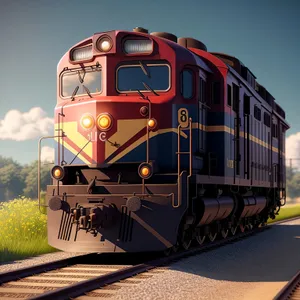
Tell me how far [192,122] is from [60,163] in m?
2.79

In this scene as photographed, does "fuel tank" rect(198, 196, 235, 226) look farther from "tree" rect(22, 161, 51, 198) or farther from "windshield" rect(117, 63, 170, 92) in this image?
"tree" rect(22, 161, 51, 198)

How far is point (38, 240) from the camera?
1372cm

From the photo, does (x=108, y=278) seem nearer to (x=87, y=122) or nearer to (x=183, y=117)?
(x=87, y=122)

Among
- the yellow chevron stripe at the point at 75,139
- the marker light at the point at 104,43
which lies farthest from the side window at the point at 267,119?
the yellow chevron stripe at the point at 75,139

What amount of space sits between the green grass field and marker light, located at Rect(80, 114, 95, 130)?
10.1 feet

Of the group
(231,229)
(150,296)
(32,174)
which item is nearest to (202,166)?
(231,229)

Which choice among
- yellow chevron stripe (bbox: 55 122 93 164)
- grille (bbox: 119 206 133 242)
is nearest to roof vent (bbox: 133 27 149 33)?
yellow chevron stripe (bbox: 55 122 93 164)

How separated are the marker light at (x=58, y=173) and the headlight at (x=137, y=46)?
104 inches

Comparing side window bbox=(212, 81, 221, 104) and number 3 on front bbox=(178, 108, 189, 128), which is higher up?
side window bbox=(212, 81, 221, 104)

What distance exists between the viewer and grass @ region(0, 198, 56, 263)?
1242 cm

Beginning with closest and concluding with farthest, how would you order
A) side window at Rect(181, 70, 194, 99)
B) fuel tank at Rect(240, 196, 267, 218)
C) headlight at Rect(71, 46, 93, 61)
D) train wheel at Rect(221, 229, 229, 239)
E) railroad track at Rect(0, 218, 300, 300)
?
railroad track at Rect(0, 218, 300, 300), side window at Rect(181, 70, 194, 99), headlight at Rect(71, 46, 93, 61), train wheel at Rect(221, 229, 229, 239), fuel tank at Rect(240, 196, 267, 218)

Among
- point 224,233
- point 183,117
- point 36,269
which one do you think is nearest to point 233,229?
point 224,233

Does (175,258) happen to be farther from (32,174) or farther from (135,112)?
(32,174)

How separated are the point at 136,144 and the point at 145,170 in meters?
0.71
